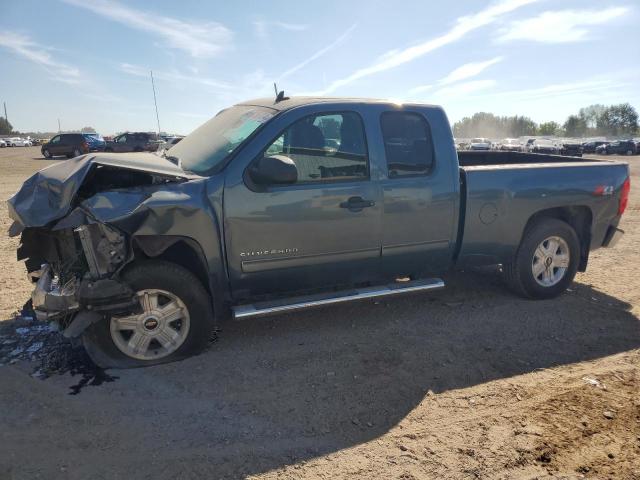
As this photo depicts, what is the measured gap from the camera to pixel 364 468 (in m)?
2.67

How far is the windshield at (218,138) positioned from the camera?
12.8 ft

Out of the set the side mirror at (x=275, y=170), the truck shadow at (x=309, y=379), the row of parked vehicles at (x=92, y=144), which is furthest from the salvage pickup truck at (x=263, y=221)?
the row of parked vehicles at (x=92, y=144)

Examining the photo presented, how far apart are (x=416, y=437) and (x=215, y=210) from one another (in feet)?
7.01

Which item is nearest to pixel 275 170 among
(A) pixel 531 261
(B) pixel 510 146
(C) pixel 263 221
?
(C) pixel 263 221

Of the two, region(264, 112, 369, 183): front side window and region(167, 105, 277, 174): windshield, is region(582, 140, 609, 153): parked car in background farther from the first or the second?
region(167, 105, 277, 174): windshield

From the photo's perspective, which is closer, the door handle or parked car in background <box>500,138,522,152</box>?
the door handle

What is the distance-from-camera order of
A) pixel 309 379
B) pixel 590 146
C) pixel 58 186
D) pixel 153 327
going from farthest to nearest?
pixel 590 146, pixel 153 327, pixel 309 379, pixel 58 186

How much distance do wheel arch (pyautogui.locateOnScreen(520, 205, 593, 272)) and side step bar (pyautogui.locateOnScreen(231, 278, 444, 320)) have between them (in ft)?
5.48

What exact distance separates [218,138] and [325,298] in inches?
66.6

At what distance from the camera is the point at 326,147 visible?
406 centimetres

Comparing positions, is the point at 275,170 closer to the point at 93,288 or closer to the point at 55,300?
the point at 93,288

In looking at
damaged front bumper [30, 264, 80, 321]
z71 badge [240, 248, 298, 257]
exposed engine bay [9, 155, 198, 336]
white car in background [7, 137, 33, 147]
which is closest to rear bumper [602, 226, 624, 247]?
z71 badge [240, 248, 298, 257]

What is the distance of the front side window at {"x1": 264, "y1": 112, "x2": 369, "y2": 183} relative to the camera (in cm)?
396

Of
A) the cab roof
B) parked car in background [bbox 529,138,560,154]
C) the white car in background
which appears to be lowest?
the cab roof
